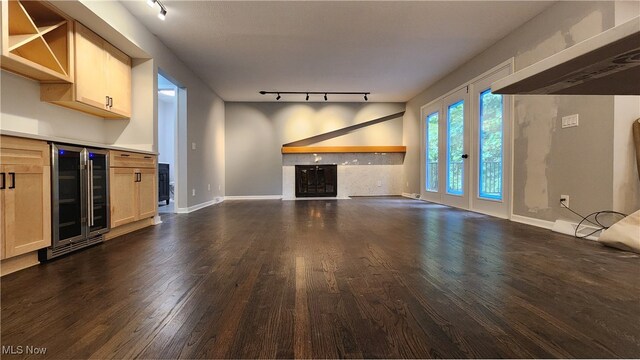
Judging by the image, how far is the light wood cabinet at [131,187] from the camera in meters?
2.90

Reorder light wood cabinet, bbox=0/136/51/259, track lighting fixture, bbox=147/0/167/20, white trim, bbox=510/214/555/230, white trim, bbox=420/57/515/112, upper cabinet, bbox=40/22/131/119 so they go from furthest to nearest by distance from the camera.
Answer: white trim, bbox=420/57/515/112 → white trim, bbox=510/214/555/230 → track lighting fixture, bbox=147/0/167/20 → upper cabinet, bbox=40/22/131/119 → light wood cabinet, bbox=0/136/51/259

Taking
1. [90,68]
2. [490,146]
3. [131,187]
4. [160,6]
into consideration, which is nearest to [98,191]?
[131,187]

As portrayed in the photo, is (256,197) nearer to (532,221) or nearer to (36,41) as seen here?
(36,41)

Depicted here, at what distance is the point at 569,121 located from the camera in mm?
3033

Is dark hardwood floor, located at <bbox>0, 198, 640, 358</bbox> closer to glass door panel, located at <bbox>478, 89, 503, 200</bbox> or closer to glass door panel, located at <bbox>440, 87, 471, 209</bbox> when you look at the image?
glass door panel, located at <bbox>478, 89, 503, 200</bbox>

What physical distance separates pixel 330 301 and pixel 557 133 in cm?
319

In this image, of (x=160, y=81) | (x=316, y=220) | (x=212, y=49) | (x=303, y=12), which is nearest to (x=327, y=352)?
(x=316, y=220)

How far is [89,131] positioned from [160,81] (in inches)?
89.3

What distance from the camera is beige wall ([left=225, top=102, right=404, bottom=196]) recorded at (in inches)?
300

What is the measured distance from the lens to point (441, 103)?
584 cm

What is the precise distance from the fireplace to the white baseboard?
5.10 m

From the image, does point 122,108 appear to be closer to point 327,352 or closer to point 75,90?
point 75,90

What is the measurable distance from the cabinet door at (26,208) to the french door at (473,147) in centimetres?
415

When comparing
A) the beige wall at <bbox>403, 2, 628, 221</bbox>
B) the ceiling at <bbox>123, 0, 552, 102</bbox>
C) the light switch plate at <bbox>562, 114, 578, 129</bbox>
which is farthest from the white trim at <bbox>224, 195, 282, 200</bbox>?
the light switch plate at <bbox>562, 114, 578, 129</bbox>
